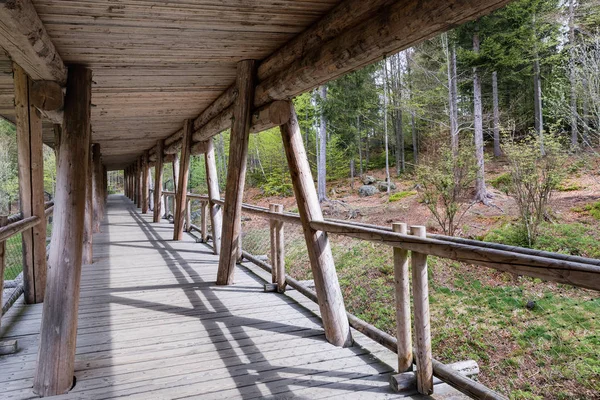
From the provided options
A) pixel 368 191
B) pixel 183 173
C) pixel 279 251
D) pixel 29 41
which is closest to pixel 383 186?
pixel 368 191

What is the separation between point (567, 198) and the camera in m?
10.7

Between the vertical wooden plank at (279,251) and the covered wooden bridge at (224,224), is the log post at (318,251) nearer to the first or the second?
the covered wooden bridge at (224,224)

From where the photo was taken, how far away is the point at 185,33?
9.71 ft

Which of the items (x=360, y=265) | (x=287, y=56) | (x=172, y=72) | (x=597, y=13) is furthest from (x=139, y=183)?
(x=597, y=13)

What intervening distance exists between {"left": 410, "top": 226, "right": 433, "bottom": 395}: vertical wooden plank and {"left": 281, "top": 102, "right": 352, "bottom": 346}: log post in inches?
34.6

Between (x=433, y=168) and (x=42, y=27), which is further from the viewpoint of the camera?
(x=433, y=168)

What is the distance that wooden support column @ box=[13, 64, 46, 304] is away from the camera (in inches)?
154

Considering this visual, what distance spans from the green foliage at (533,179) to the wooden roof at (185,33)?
21.3ft

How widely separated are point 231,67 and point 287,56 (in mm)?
1041

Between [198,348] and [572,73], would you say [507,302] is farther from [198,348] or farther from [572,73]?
[572,73]

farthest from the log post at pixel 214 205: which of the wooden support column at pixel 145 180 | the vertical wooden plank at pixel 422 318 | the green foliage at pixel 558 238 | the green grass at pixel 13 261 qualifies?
the wooden support column at pixel 145 180

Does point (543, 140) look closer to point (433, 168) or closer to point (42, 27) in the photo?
point (433, 168)

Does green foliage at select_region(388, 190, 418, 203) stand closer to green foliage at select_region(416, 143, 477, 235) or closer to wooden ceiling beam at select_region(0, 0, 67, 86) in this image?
green foliage at select_region(416, 143, 477, 235)

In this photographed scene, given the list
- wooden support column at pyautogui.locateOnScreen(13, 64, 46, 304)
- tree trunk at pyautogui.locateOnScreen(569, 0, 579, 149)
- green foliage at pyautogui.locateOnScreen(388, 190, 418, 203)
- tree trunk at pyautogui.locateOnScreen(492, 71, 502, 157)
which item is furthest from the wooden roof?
tree trunk at pyautogui.locateOnScreen(492, 71, 502, 157)
